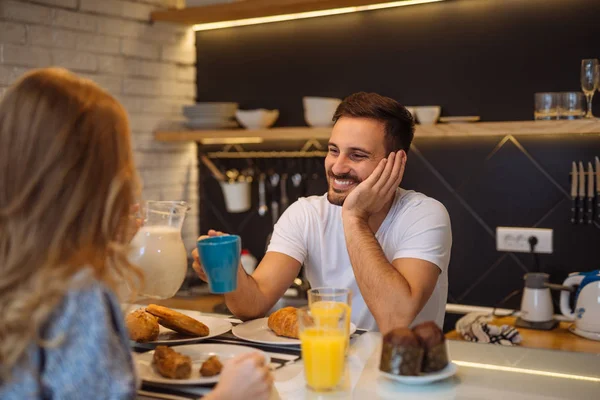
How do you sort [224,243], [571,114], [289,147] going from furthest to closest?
[289,147]
[571,114]
[224,243]

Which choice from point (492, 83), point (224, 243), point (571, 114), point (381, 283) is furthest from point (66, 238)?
point (492, 83)

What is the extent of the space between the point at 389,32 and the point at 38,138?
2547 mm

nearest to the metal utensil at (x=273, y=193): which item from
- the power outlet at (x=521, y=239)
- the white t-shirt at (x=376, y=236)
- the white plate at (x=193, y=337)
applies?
the power outlet at (x=521, y=239)

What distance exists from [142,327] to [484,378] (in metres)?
0.69

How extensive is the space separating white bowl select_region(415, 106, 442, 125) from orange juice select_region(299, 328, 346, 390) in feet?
6.38

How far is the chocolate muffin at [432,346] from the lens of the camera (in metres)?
1.30

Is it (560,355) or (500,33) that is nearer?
(560,355)

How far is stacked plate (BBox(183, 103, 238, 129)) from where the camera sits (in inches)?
142

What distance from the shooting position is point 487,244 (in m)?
3.16

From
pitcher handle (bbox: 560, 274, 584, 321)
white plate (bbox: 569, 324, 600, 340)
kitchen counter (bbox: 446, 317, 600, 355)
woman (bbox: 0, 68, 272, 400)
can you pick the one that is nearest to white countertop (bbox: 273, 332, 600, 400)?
woman (bbox: 0, 68, 272, 400)

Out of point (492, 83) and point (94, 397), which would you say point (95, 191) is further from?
point (492, 83)

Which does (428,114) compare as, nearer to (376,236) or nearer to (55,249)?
(376,236)

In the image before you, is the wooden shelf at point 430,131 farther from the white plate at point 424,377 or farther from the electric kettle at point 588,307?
the white plate at point 424,377

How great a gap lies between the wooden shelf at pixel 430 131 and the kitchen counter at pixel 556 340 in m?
0.75
